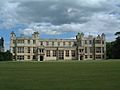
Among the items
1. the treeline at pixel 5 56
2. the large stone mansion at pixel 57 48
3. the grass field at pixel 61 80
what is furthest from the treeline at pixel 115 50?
the grass field at pixel 61 80

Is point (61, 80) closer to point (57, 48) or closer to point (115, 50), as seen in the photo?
point (115, 50)

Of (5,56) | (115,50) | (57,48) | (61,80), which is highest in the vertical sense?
(57,48)

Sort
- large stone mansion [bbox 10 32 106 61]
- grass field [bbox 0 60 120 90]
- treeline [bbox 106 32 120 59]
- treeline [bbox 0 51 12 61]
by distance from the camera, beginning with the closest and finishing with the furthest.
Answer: grass field [bbox 0 60 120 90] → treeline [bbox 0 51 12 61] → treeline [bbox 106 32 120 59] → large stone mansion [bbox 10 32 106 61]

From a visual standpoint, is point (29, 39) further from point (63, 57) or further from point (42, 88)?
point (42, 88)

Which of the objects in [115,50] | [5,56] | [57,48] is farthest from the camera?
[57,48]

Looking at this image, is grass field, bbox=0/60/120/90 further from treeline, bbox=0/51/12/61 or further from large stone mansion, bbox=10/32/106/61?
large stone mansion, bbox=10/32/106/61

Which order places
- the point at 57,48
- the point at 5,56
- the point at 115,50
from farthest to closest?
the point at 57,48
the point at 115,50
the point at 5,56

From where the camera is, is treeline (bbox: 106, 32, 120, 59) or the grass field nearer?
the grass field

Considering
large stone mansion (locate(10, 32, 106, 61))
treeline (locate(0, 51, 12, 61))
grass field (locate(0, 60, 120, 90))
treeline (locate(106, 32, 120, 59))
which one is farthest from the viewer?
large stone mansion (locate(10, 32, 106, 61))

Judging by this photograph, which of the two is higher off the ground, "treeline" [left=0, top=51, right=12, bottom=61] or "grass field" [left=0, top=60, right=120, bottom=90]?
"treeline" [left=0, top=51, right=12, bottom=61]

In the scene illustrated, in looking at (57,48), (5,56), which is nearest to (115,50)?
(57,48)

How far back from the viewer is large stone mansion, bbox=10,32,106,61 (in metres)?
125

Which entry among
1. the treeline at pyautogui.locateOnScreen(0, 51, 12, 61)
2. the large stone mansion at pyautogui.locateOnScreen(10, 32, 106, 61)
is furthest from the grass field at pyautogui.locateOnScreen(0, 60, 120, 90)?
the large stone mansion at pyautogui.locateOnScreen(10, 32, 106, 61)

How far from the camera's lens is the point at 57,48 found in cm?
12712
